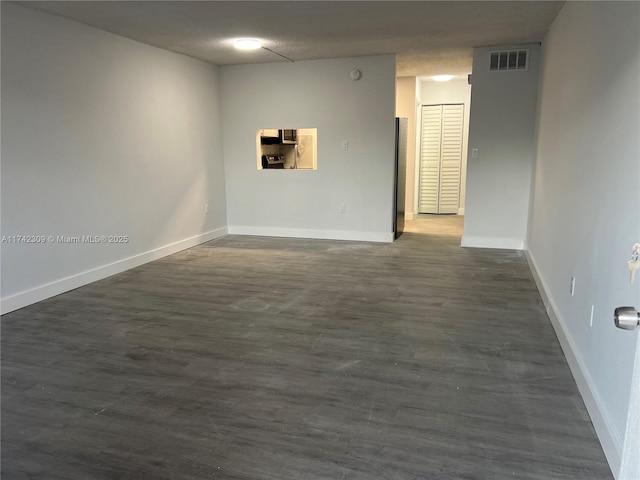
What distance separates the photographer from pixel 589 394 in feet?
7.34

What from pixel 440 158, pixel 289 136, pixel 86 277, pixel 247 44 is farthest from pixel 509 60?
pixel 86 277

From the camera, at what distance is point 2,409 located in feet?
7.63

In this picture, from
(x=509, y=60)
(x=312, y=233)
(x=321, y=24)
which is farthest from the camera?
(x=312, y=233)

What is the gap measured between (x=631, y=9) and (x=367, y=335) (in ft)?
7.52

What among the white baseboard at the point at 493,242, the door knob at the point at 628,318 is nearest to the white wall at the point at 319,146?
the white baseboard at the point at 493,242

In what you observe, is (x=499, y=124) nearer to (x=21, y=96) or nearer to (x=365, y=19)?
(x=365, y=19)

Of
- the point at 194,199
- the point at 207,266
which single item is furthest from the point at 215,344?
the point at 194,199

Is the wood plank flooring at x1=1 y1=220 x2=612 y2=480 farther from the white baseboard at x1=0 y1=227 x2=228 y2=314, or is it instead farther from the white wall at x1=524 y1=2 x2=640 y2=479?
the white wall at x1=524 y1=2 x2=640 y2=479

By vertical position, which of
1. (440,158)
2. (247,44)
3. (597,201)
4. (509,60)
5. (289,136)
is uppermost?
(247,44)

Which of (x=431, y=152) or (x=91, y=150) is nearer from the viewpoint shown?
(x=91, y=150)

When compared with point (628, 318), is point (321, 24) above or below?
above

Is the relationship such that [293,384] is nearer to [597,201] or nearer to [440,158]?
[597,201]

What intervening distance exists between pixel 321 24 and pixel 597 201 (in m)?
2.94

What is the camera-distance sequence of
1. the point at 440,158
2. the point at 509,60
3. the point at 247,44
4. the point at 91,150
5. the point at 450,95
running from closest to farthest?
the point at 91,150 → the point at 247,44 → the point at 509,60 → the point at 450,95 → the point at 440,158
